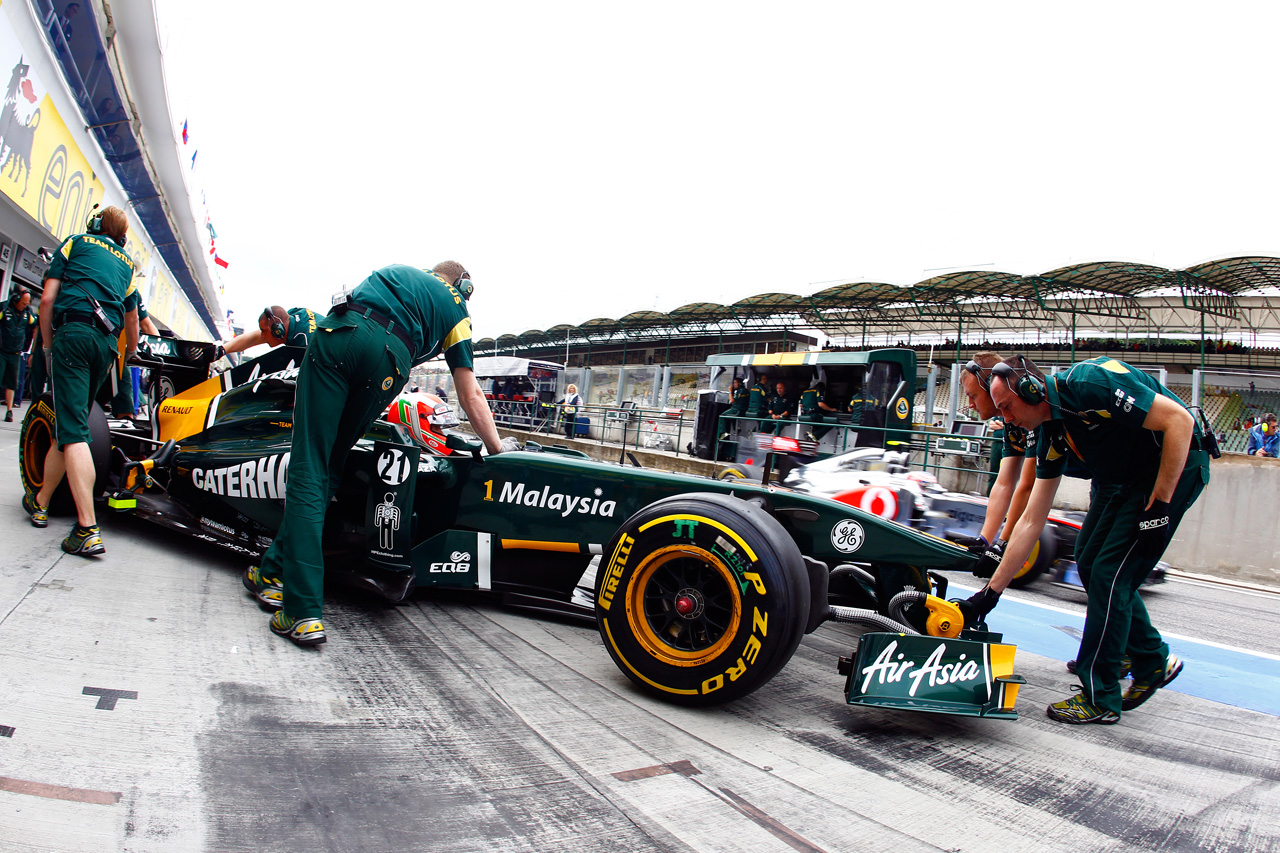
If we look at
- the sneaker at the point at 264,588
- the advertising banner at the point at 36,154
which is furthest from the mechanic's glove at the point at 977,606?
the advertising banner at the point at 36,154

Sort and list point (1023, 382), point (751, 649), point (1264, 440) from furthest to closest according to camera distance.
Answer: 1. point (1264, 440)
2. point (1023, 382)
3. point (751, 649)

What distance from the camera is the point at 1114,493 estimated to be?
2863 millimetres

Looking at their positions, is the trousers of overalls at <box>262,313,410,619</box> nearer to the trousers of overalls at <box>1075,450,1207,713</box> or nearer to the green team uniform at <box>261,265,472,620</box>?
the green team uniform at <box>261,265,472,620</box>

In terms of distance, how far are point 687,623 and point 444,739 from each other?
0.85 meters

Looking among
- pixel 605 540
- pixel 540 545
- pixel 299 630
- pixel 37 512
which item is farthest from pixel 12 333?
pixel 605 540

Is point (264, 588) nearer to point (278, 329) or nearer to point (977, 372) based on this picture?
point (278, 329)

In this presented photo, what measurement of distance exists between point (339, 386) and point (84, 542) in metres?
1.69

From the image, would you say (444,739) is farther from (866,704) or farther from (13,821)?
(866,704)

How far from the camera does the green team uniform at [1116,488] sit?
2.62 m

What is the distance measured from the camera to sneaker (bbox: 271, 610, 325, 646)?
8.37 ft

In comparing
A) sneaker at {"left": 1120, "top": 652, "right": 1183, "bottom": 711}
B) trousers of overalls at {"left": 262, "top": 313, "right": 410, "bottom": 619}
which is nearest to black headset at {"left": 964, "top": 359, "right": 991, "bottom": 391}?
sneaker at {"left": 1120, "top": 652, "right": 1183, "bottom": 711}

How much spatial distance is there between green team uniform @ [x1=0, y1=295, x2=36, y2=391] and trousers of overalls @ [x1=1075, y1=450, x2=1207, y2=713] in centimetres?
1109

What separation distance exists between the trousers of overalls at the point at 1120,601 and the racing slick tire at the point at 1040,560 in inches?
104

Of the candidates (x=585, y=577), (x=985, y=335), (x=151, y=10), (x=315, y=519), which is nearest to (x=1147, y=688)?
(x=585, y=577)
